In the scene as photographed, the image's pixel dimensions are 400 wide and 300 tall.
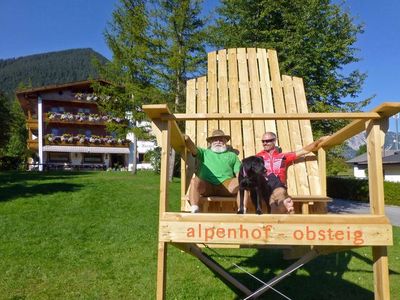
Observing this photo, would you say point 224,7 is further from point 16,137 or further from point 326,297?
point 16,137

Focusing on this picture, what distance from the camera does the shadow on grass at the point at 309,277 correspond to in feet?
14.7

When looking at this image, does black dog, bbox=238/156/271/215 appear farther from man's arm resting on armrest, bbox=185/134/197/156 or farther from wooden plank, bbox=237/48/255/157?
wooden plank, bbox=237/48/255/157

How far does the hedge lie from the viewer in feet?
61.6

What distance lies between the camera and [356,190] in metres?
19.8

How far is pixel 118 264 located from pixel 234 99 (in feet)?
8.90

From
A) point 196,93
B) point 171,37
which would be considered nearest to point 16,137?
point 171,37

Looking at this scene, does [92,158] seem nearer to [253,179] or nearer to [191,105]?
[191,105]

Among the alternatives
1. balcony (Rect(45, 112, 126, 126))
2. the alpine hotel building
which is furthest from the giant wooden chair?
balcony (Rect(45, 112, 126, 126))

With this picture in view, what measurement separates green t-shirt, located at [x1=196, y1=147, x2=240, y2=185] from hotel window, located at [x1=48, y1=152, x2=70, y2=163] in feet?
112

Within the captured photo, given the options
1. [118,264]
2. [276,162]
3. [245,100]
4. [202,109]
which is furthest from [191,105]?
[118,264]

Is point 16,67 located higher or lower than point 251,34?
higher

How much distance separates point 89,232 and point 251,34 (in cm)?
681

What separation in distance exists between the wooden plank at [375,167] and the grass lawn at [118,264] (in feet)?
6.14

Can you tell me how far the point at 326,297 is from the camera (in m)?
4.40
